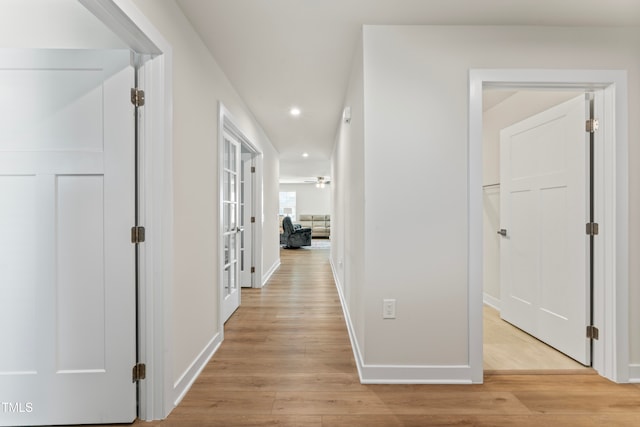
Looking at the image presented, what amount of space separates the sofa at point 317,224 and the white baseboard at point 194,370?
972 centimetres

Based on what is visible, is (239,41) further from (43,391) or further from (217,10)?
(43,391)

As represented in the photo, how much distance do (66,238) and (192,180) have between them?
2.46 feet

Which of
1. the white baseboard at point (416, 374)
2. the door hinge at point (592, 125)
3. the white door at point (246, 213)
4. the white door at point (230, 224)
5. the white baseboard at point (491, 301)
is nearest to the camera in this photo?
the white baseboard at point (416, 374)

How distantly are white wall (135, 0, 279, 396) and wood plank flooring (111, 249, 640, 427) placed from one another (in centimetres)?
27

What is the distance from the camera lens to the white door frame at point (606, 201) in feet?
6.35

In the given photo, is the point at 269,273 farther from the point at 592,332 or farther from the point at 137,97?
the point at 592,332

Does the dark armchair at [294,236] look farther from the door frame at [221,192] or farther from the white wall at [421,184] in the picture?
the white wall at [421,184]

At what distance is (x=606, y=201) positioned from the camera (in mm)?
1998

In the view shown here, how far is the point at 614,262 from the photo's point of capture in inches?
77.0

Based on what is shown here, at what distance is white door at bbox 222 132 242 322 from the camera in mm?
3143

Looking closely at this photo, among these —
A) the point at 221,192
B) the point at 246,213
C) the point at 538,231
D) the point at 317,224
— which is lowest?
the point at 317,224

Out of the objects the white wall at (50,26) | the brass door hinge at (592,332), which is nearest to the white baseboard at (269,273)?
→ the white wall at (50,26)

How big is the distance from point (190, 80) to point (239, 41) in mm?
516

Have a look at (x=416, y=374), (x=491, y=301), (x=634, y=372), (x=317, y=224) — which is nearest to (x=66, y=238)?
(x=416, y=374)
